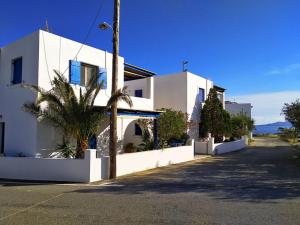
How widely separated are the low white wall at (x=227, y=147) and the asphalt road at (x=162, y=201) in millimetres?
11810

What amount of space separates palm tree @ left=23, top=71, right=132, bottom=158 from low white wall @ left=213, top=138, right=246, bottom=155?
14.0 meters

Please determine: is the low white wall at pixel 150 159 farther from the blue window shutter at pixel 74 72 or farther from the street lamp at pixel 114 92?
the blue window shutter at pixel 74 72

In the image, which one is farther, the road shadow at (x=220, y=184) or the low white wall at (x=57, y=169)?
the low white wall at (x=57, y=169)

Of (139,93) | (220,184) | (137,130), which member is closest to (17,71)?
(137,130)

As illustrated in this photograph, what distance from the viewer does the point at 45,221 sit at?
7246mm

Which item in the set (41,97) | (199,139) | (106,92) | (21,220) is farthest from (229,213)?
(199,139)

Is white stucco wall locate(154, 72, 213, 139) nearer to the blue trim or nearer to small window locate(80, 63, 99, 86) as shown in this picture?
small window locate(80, 63, 99, 86)

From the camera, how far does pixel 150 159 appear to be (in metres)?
17.1

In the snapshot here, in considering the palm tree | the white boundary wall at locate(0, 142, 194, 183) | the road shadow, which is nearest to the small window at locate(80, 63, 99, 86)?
the palm tree

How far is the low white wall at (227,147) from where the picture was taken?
26.4 metres

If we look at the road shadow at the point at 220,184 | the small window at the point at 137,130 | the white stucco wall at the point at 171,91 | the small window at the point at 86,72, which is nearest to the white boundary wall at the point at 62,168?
the road shadow at the point at 220,184

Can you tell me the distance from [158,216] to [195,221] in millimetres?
956

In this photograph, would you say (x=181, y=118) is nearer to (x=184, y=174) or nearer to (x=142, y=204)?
(x=184, y=174)

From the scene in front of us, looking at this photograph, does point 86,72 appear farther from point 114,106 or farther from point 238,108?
point 238,108
